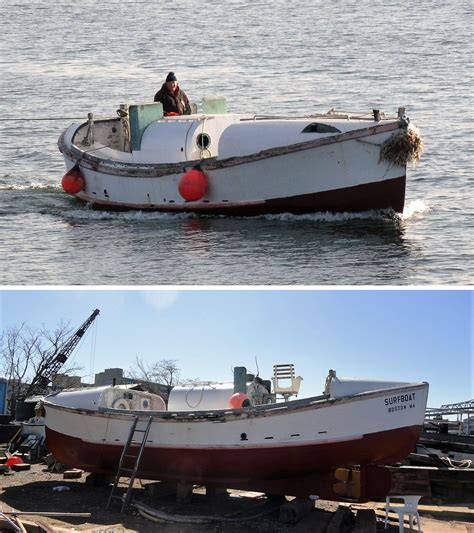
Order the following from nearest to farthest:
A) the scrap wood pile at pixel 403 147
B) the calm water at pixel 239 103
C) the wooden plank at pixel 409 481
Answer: the wooden plank at pixel 409 481
the calm water at pixel 239 103
the scrap wood pile at pixel 403 147

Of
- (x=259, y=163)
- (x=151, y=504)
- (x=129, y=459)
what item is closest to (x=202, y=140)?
(x=259, y=163)

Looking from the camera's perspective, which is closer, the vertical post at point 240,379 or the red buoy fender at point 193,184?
the vertical post at point 240,379

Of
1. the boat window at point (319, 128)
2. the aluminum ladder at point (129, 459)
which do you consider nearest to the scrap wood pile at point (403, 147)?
the boat window at point (319, 128)

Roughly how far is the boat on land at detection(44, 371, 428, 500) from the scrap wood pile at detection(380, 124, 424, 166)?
23.9ft

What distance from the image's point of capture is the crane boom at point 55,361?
139ft

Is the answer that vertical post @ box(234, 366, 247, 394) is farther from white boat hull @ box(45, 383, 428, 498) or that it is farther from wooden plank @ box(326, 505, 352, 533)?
wooden plank @ box(326, 505, 352, 533)

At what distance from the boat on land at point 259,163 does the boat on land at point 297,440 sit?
22.7ft

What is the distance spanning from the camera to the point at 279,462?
18.3 m

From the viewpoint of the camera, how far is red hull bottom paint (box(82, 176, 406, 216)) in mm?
25172

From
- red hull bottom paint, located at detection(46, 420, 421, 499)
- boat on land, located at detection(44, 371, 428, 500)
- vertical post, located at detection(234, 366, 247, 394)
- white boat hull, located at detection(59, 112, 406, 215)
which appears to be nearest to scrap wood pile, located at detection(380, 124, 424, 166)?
A: white boat hull, located at detection(59, 112, 406, 215)

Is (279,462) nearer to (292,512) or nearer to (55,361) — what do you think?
(292,512)

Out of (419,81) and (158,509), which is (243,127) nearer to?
(158,509)

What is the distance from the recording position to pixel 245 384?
65.7 feet

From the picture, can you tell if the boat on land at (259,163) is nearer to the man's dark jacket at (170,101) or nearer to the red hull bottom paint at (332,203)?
the red hull bottom paint at (332,203)
